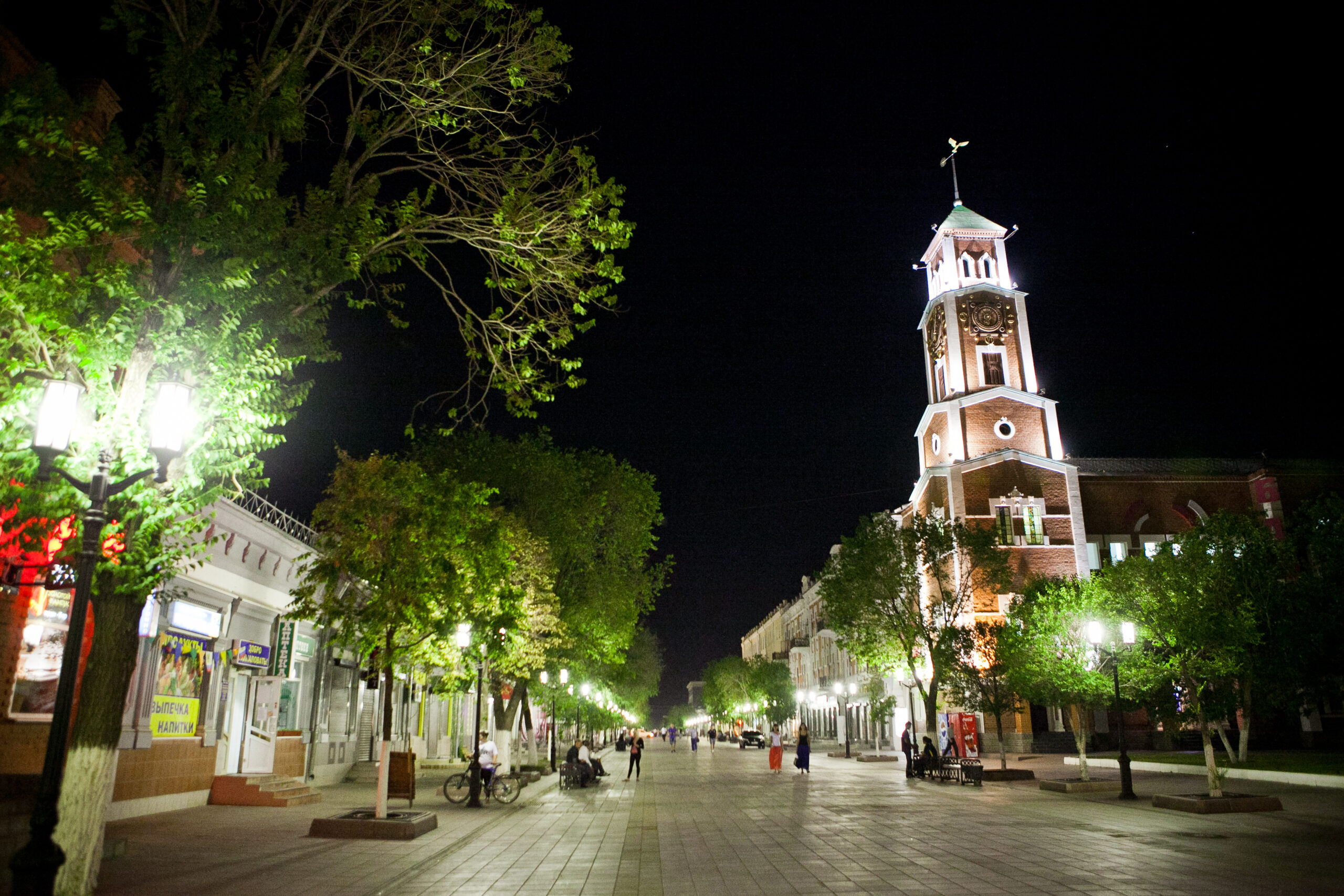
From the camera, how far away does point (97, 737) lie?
916 cm

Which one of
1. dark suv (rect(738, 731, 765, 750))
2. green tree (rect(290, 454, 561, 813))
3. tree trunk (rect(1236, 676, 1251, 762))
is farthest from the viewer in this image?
dark suv (rect(738, 731, 765, 750))

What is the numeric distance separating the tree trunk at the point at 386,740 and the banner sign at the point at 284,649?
24.8ft

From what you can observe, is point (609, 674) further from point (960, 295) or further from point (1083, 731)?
point (960, 295)

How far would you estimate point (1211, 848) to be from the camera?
41.5 feet

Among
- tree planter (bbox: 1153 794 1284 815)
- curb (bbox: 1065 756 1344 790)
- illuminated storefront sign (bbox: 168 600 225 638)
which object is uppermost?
illuminated storefront sign (bbox: 168 600 225 638)

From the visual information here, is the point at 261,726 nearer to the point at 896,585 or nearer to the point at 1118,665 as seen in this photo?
the point at 1118,665

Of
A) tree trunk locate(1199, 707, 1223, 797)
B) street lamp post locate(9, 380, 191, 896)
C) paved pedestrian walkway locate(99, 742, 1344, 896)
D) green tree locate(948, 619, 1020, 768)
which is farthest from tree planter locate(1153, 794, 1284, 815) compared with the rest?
street lamp post locate(9, 380, 191, 896)

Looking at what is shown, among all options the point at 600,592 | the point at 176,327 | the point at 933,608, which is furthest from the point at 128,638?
the point at 933,608

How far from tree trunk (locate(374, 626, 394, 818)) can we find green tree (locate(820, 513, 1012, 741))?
Answer: 74.6 ft

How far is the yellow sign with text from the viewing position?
17.4m

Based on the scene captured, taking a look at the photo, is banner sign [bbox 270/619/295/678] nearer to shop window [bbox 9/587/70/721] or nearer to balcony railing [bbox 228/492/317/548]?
balcony railing [bbox 228/492/317/548]

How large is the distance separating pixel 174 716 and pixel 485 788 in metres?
7.06

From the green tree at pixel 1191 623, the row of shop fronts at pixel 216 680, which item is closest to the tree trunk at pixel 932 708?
the green tree at pixel 1191 623

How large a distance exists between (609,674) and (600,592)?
15.9m
